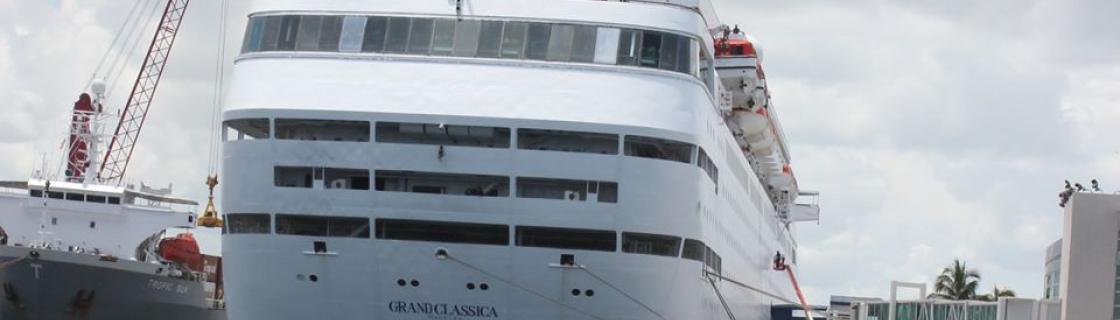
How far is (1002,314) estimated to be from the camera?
3069 cm

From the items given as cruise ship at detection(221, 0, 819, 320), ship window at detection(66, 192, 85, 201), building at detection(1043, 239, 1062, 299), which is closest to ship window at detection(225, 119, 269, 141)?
cruise ship at detection(221, 0, 819, 320)

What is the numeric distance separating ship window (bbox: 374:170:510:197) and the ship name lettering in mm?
Answer: 1870

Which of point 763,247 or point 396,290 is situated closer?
point 396,290

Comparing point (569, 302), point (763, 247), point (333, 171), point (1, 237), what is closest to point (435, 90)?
point (333, 171)

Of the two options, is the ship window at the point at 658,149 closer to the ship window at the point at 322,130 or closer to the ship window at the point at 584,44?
the ship window at the point at 584,44

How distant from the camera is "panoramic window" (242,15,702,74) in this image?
34.0m

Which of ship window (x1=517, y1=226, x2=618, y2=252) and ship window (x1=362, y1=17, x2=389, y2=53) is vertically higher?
ship window (x1=362, y1=17, x2=389, y2=53)

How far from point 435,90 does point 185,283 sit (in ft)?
146

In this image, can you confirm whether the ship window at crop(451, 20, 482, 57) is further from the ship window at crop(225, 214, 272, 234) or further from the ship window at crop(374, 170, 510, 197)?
the ship window at crop(225, 214, 272, 234)

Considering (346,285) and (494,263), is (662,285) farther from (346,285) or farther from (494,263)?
(346,285)

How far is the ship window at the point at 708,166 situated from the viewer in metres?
34.9

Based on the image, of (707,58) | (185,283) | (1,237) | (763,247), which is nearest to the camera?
(707,58)

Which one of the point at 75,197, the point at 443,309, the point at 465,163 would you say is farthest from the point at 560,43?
the point at 75,197

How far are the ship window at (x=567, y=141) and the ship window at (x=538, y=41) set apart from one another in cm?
160
